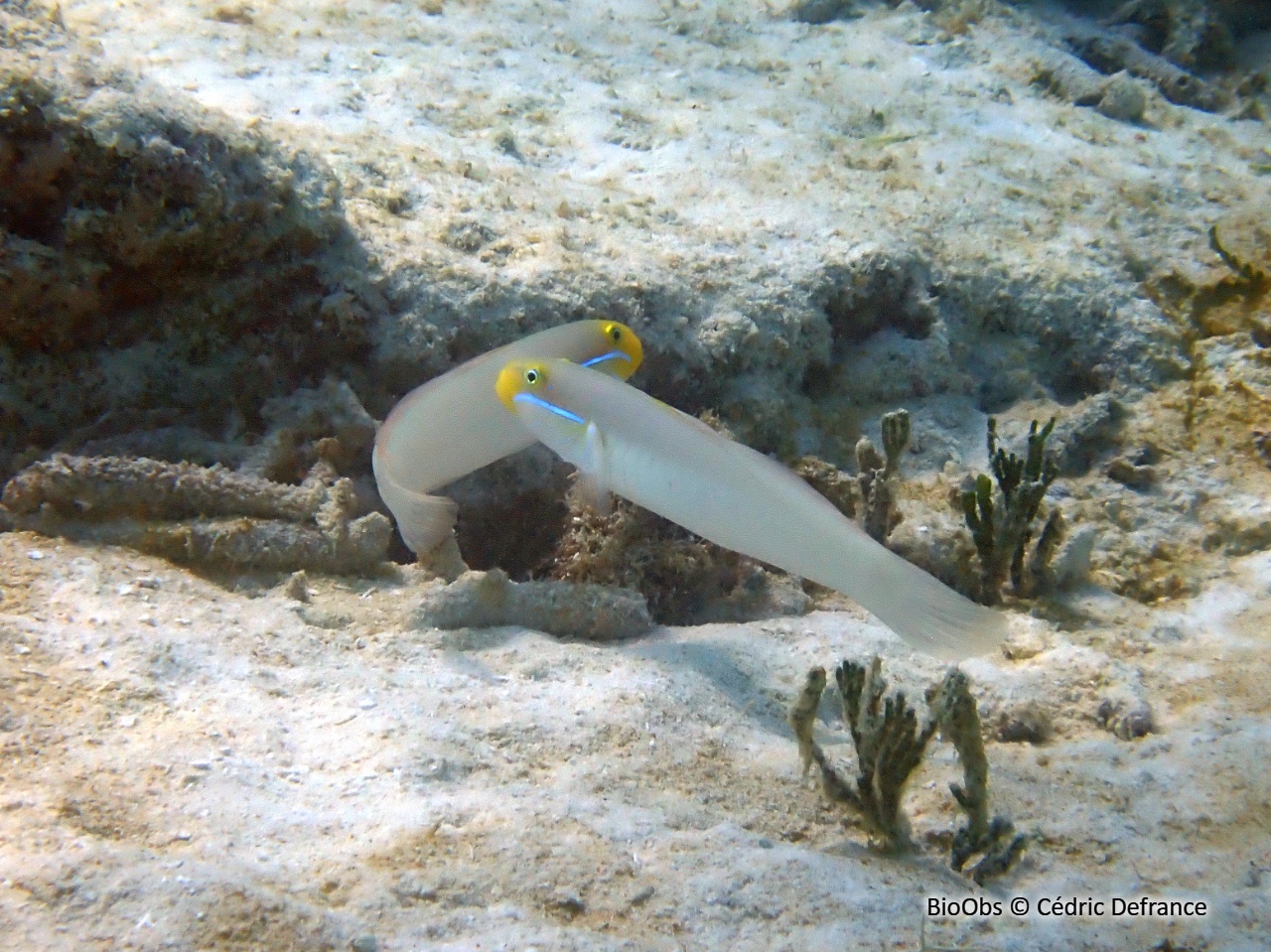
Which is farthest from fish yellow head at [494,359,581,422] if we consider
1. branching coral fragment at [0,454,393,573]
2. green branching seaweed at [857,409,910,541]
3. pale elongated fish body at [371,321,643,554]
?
green branching seaweed at [857,409,910,541]

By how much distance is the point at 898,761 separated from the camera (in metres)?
2.02

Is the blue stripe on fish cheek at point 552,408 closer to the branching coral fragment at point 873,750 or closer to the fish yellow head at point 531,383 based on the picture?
the fish yellow head at point 531,383

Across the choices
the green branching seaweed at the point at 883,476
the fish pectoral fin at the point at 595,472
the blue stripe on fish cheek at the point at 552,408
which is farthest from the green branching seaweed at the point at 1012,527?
the blue stripe on fish cheek at the point at 552,408

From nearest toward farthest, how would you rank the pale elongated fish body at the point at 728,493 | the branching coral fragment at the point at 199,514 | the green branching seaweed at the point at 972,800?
1. the green branching seaweed at the point at 972,800
2. the pale elongated fish body at the point at 728,493
3. the branching coral fragment at the point at 199,514

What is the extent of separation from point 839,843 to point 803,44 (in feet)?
22.1

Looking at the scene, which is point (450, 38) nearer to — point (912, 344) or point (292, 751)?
point (912, 344)

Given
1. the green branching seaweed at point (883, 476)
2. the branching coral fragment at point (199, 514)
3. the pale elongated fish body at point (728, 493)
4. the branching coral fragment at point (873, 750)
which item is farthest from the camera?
the green branching seaweed at point (883, 476)

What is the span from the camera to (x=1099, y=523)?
143 inches

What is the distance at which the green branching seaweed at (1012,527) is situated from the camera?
129 inches

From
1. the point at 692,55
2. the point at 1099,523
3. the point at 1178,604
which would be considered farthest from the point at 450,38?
the point at 1178,604

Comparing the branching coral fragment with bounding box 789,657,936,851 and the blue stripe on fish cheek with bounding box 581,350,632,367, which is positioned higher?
the blue stripe on fish cheek with bounding box 581,350,632,367

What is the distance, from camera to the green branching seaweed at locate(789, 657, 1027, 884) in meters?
1.95

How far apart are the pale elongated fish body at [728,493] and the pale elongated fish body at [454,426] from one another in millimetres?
248

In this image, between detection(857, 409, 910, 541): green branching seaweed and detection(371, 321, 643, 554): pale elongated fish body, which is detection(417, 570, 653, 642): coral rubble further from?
detection(857, 409, 910, 541): green branching seaweed
